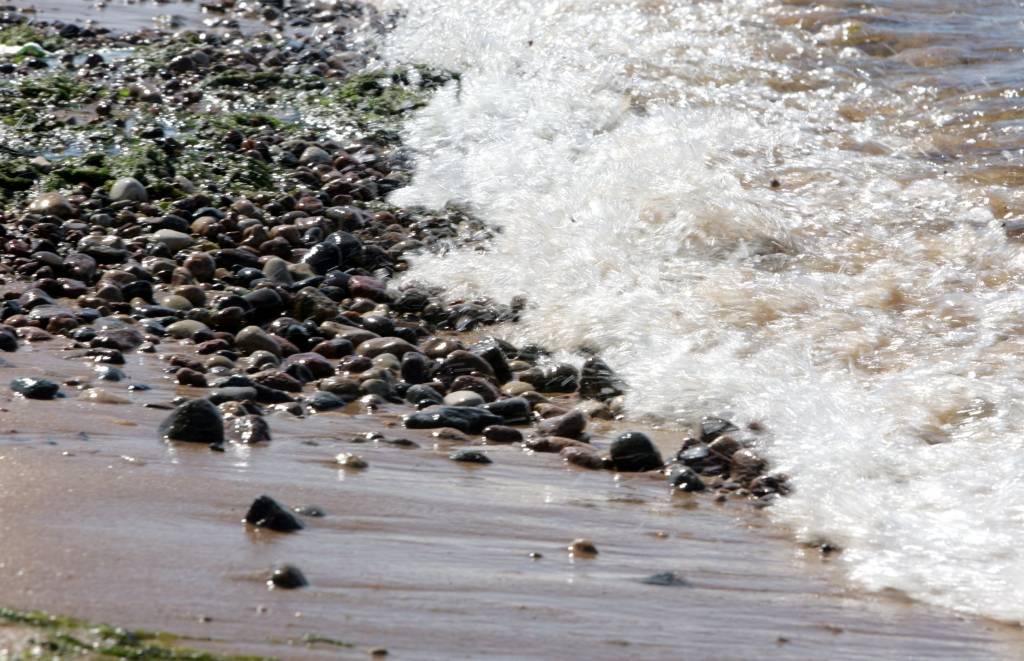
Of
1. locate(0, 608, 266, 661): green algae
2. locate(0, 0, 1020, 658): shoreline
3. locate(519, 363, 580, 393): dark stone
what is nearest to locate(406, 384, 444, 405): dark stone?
locate(0, 0, 1020, 658): shoreline

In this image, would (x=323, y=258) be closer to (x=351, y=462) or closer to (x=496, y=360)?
(x=496, y=360)

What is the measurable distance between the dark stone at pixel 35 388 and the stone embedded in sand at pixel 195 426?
48 cm

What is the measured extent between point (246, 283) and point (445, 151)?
94.3 inches

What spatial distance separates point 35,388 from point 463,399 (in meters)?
1.34

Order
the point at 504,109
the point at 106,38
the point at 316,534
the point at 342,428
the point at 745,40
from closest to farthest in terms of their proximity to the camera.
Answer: the point at 316,534 < the point at 342,428 < the point at 504,109 < the point at 745,40 < the point at 106,38

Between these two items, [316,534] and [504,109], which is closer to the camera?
[316,534]

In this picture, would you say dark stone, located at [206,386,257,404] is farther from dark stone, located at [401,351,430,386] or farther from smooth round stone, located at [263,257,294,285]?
smooth round stone, located at [263,257,294,285]

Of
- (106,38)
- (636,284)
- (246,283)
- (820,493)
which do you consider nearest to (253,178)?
(246,283)

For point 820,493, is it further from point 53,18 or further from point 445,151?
point 53,18

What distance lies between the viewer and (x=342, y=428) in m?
4.11

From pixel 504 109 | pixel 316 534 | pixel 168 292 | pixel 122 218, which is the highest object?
pixel 504 109

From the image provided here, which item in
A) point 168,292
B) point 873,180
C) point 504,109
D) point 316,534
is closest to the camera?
point 316,534

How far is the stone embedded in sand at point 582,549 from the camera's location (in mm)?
3064

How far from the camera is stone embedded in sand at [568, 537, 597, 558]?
3.06m
